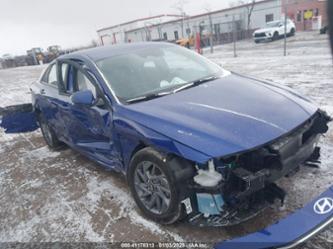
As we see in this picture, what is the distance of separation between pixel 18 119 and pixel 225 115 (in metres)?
4.39

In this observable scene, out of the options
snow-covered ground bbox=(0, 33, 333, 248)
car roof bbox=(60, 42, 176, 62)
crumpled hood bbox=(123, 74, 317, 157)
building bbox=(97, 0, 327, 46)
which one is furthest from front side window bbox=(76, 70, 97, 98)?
building bbox=(97, 0, 327, 46)

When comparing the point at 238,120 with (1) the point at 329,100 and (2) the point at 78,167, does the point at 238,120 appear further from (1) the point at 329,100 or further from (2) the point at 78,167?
(1) the point at 329,100

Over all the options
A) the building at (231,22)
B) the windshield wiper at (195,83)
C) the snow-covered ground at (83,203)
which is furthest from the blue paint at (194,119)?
the building at (231,22)

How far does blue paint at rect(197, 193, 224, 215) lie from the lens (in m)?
2.45

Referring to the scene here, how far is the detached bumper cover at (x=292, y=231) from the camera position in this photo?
6.86ft

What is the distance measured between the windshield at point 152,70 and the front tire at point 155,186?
71 centimetres

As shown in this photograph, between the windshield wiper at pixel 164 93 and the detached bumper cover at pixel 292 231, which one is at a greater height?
the windshield wiper at pixel 164 93

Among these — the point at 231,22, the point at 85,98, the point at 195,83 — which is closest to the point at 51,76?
the point at 85,98

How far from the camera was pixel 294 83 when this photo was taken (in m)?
7.53

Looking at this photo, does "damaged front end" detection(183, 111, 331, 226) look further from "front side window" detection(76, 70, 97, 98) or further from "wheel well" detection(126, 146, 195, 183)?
"front side window" detection(76, 70, 97, 98)

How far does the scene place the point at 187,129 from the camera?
2.57 metres

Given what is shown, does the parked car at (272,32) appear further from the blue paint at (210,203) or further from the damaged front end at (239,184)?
the blue paint at (210,203)

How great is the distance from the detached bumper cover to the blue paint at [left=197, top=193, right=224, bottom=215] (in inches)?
11.2

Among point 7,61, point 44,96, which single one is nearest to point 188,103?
point 44,96
